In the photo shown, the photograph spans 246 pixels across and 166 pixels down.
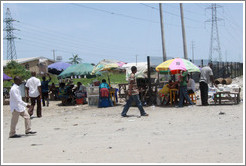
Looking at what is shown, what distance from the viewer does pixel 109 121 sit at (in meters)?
10.5

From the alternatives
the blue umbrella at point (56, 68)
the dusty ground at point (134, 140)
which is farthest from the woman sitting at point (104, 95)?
the blue umbrella at point (56, 68)

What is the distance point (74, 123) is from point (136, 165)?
5.49m

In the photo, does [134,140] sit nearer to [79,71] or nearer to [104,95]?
[104,95]

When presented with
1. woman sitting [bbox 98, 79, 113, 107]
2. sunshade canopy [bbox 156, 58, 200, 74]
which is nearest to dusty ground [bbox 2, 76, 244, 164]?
sunshade canopy [bbox 156, 58, 200, 74]

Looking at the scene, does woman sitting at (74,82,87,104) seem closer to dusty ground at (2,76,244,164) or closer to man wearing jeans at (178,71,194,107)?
man wearing jeans at (178,71,194,107)

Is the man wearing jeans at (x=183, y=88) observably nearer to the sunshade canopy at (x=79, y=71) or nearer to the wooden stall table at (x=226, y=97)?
the wooden stall table at (x=226, y=97)

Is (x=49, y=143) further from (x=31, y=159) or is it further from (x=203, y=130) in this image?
(x=203, y=130)

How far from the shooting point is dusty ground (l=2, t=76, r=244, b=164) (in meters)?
5.80

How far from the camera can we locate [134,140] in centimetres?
727

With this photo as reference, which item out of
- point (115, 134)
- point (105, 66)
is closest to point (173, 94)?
point (105, 66)

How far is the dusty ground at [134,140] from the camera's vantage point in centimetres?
580

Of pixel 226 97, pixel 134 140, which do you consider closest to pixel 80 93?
pixel 226 97

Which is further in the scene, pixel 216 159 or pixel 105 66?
pixel 105 66

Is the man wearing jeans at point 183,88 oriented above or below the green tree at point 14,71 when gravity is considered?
below
